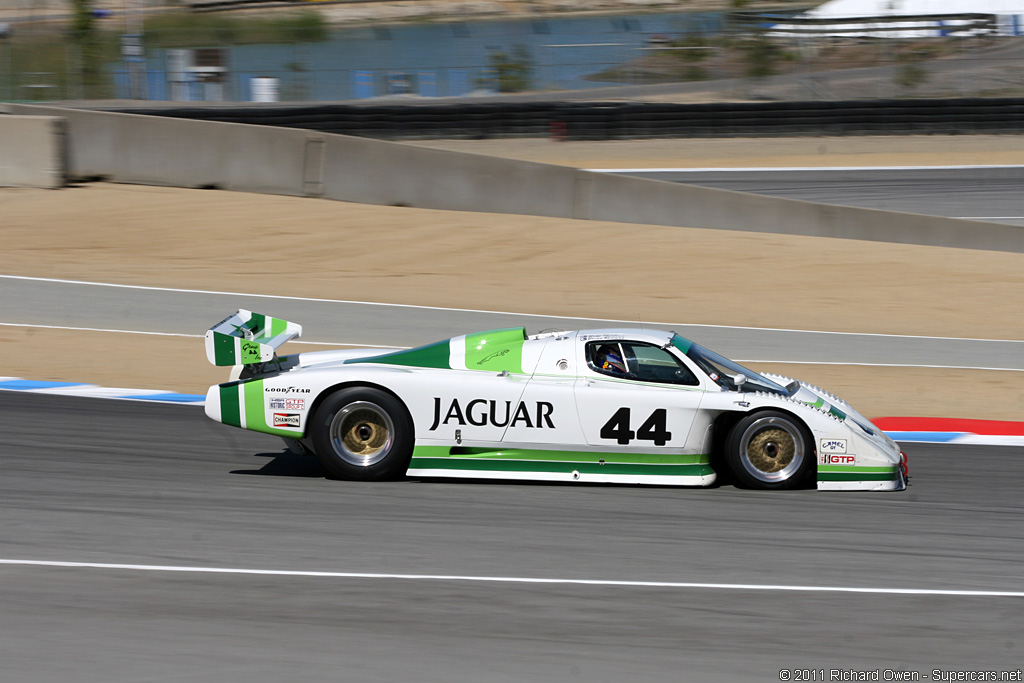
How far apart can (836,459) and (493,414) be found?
222 cm

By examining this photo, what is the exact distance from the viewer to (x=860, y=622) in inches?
195

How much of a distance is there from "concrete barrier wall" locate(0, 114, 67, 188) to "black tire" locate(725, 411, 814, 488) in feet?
47.3

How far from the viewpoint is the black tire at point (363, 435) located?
6.92 meters

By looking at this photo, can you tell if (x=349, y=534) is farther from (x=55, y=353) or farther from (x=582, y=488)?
(x=55, y=353)

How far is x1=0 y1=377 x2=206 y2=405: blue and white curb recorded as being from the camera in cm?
941

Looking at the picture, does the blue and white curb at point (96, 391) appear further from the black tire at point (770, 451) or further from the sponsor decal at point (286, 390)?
the black tire at point (770, 451)

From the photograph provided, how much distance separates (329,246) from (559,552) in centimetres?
1105

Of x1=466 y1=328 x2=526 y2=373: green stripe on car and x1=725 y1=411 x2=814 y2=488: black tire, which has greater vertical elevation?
x1=466 y1=328 x2=526 y2=373: green stripe on car

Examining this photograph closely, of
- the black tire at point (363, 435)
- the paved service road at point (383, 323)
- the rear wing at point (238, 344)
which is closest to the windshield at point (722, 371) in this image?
the black tire at point (363, 435)

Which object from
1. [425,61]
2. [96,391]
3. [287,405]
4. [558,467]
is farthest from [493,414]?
[425,61]

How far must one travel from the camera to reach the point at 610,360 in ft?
23.1

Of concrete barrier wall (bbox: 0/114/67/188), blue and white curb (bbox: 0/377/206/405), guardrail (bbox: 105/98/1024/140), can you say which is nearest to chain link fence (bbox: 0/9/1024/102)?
guardrail (bbox: 105/98/1024/140)

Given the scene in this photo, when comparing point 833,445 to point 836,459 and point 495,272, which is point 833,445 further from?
point 495,272

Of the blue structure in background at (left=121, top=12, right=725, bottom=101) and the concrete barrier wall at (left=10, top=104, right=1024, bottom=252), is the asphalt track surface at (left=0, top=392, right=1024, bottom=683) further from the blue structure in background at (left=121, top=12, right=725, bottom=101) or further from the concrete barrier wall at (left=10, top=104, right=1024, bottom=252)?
the blue structure in background at (left=121, top=12, right=725, bottom=101)
